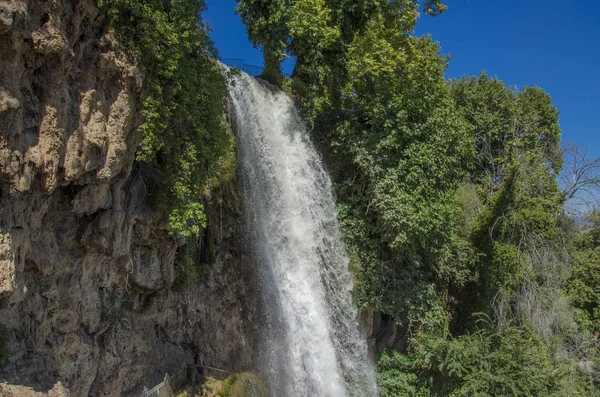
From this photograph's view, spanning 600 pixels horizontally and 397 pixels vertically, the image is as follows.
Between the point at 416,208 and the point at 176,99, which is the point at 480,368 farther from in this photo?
the point at 176,99

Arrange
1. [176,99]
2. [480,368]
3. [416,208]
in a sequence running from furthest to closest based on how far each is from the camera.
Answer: [416,208] → [480,368] → [176,99]

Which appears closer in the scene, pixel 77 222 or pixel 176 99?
pixel 77 222

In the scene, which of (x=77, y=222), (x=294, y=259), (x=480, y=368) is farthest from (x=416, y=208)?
(x=77, y=222)

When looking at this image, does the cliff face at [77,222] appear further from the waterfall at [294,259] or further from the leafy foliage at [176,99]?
the waterfall at [294,259]

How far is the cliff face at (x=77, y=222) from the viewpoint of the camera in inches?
252

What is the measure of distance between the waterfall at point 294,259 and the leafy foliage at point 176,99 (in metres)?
2.54

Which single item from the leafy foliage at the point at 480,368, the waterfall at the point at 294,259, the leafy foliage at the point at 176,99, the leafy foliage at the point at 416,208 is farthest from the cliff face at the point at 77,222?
the leafy foliage at the point at 480,368

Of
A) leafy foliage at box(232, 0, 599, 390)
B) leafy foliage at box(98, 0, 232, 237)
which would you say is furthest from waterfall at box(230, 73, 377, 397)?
leafy foliage at box(98, 0, 232, 237)

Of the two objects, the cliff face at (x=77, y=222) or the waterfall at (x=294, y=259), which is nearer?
the cliff face at (x=77, y=222)

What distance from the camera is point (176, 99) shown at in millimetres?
8789

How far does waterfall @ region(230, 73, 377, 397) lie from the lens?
38.4ft

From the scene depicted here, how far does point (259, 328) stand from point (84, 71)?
728 centimetres

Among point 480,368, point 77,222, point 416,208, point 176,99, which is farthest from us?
point 416,208

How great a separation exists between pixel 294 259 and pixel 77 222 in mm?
5682
